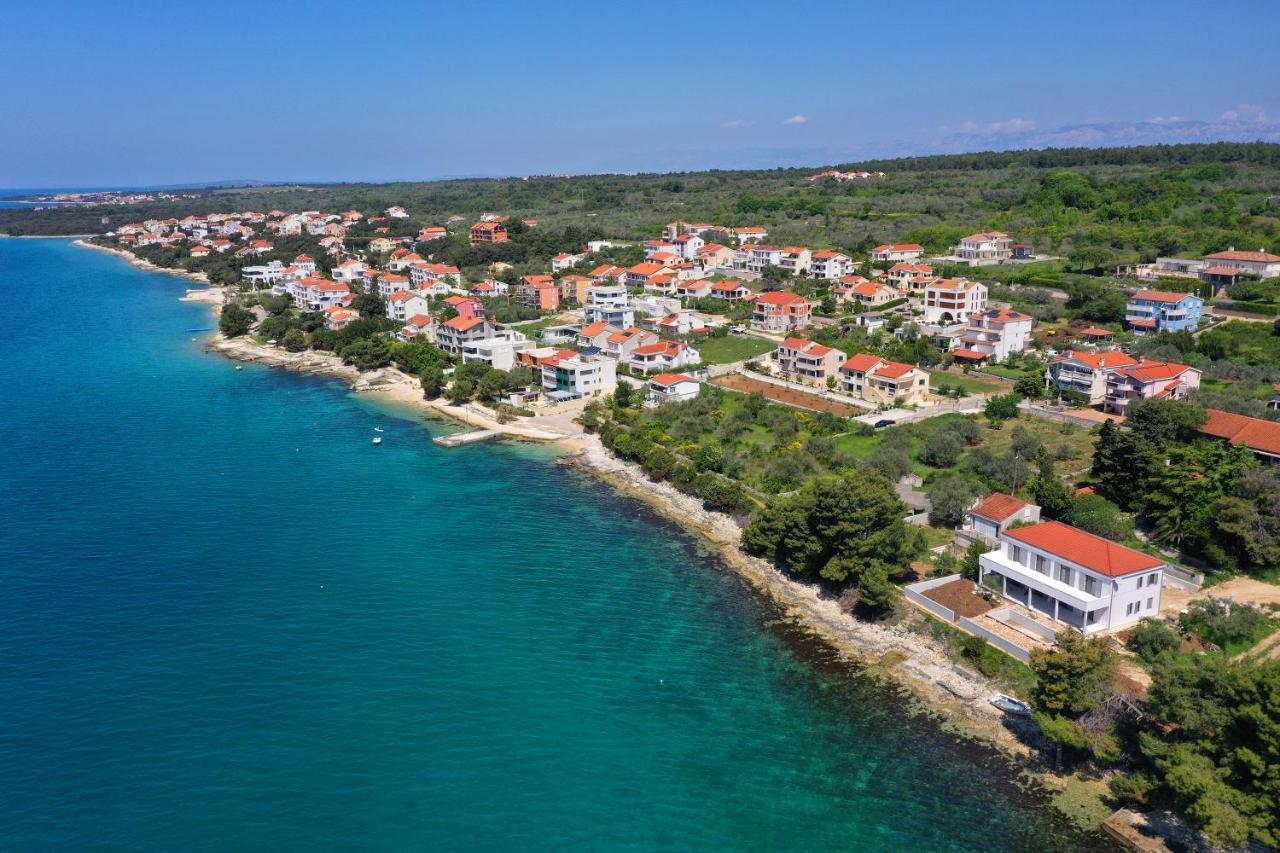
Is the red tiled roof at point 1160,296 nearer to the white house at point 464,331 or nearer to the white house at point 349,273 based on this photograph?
the white house at point 464,331

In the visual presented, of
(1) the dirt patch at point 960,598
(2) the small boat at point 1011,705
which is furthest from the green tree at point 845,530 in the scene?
(2) the small boat at point 1011,705

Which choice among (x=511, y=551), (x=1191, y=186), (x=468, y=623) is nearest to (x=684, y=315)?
(x=511, y=551)

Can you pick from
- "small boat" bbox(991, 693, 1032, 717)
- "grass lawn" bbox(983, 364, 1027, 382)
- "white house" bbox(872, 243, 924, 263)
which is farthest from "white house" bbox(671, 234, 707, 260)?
"small boat" bbox(991, 693, 1032, 717)

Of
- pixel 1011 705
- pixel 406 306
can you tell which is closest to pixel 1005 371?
pixel 1011 705

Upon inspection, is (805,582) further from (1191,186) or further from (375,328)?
(1191,186)

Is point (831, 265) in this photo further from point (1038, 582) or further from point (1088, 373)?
point (1038, 582)
